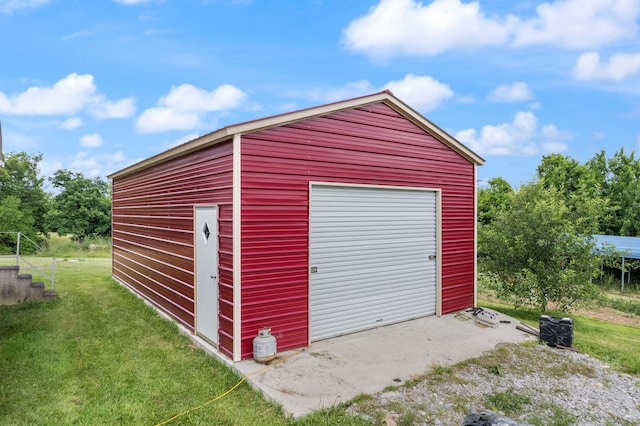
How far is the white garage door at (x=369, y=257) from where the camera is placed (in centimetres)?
568

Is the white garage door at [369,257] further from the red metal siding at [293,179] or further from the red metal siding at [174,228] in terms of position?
the red metal siding at [174,228]

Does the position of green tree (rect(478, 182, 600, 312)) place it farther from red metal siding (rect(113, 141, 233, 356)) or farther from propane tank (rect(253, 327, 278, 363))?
red metal siding (rect(113, 141, 233, 356))

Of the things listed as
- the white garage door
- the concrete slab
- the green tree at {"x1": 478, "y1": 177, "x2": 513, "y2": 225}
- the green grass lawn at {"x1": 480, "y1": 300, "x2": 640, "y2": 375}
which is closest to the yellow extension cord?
the concrete slab

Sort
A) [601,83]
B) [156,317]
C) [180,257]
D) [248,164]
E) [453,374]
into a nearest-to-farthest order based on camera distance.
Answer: [453,374] → [248,164] → [180,257] → [156,317] → [601,83]

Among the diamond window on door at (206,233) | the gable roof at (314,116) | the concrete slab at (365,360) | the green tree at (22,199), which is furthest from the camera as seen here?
the green tree at (22,199)

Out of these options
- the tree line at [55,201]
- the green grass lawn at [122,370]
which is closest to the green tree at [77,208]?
the tree line at [55,201]

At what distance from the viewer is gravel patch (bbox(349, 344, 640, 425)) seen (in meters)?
3.63

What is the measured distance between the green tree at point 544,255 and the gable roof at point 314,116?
70.1 inches

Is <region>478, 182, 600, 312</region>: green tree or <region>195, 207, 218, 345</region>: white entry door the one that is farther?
<region>478, 182, 600, 312</region>: green tree

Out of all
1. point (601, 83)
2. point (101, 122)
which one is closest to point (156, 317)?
point (101, 122)

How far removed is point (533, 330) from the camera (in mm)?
6379

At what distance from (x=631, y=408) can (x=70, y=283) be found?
12743 mm

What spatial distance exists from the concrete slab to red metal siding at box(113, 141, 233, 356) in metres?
0.96

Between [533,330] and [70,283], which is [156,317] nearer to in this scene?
[70,283]
